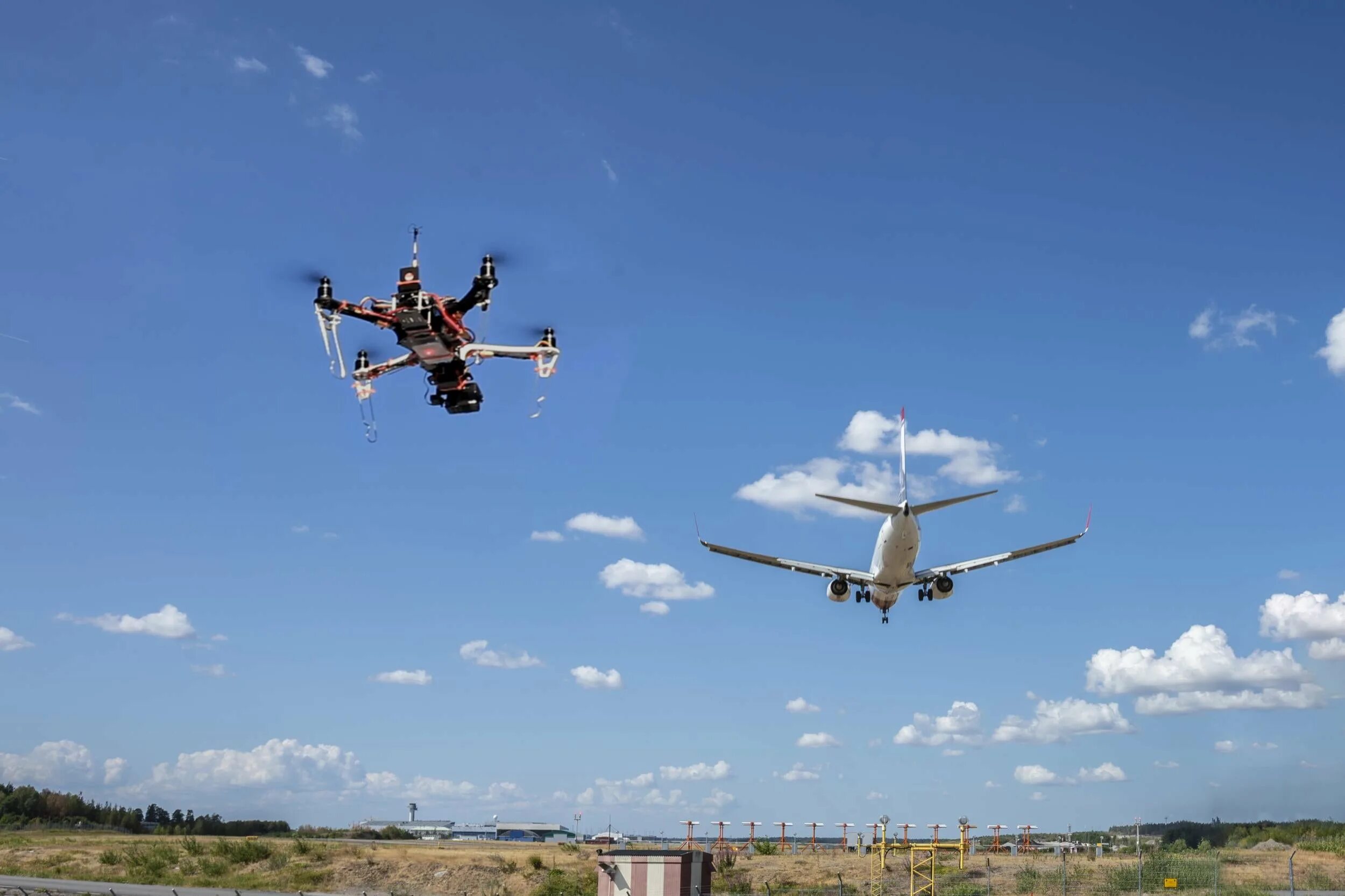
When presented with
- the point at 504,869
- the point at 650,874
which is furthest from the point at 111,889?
→ the point at 650,874

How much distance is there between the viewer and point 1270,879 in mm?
64812

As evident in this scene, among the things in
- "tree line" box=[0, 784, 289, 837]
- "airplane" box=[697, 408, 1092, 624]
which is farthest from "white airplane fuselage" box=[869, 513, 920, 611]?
"tree line" box=[0, 784, 289, 837]

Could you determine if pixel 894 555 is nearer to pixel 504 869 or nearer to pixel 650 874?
pixel 650 874

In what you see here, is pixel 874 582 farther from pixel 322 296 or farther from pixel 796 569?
pixel 322 296

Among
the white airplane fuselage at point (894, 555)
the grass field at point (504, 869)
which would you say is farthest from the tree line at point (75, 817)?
the white airplane fuselage at point (894, 555)

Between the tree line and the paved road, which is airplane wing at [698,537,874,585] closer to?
the paved road

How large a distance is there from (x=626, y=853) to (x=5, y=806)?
162724 mm

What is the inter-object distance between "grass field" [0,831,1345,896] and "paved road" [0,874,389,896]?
19.9ft

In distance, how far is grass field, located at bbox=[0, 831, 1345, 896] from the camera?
66062 millimetres

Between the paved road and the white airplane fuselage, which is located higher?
the white airplane fuselage

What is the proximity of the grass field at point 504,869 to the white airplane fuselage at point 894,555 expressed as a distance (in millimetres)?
15779

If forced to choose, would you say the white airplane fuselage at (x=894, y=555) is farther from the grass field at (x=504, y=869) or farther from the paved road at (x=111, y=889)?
the paved road at (x=111, y=889)

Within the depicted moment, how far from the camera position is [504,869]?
85812 mm

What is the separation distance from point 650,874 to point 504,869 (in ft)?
174
